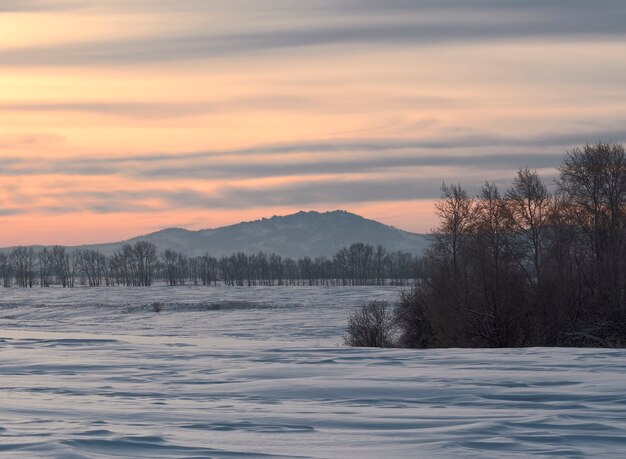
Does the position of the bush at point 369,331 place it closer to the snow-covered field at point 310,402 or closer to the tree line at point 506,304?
the tree line at point 506,304

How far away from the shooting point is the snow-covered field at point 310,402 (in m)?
8.97

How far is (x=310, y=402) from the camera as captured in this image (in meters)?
12.6

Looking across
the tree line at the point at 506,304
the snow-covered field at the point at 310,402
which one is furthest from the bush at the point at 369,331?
the snow-covered field at the point at 310,402

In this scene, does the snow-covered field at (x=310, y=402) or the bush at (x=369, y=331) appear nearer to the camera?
the snow-covered field at (x=310, y=402)

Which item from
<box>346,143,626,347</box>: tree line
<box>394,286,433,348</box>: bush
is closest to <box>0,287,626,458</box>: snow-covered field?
<box>346,143,626,347</box>: tree line

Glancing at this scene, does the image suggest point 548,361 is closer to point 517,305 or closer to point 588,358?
point 588,358

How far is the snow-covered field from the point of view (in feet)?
29.4

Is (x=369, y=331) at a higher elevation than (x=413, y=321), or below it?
A: below

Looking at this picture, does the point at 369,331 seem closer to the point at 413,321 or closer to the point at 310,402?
the point at 413,321

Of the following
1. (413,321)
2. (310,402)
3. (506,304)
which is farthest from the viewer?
(413,321)

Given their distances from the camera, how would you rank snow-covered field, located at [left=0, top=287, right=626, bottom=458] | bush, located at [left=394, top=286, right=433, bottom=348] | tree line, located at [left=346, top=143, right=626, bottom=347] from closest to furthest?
1. snow-covered field, located at [left=0, top=287, right=626, bottom=458]
2. tree line, located at [left=346, top=143, right=626, bottom=347]
3. bush, located at [left=394, top=286, right=433, bottom=348]

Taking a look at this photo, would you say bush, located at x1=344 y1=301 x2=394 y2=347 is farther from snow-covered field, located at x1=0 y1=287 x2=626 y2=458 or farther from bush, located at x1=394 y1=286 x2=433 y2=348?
snow-covered field, located at x1=0 y1=287 x2=626 y2=458

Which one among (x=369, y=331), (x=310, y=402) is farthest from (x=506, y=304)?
(x=310, y=402)

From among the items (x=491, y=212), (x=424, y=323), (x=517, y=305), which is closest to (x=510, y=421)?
(x=517, y=305)
